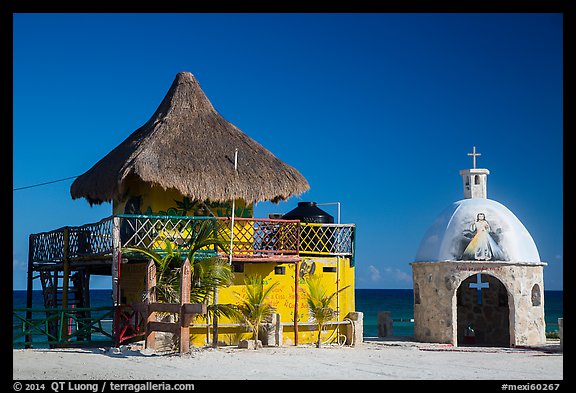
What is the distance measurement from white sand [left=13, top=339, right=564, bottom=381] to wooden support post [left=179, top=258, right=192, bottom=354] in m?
0.24

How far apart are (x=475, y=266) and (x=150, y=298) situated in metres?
9.60

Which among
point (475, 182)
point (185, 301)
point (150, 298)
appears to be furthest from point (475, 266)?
point (150, 298)

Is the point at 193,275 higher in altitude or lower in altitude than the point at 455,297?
higher

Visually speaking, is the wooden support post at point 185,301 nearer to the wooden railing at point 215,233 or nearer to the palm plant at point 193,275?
the palm plant at point 193,275

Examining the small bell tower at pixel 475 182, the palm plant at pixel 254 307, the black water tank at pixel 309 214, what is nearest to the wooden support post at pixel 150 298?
the palm plant at pixel 254 307

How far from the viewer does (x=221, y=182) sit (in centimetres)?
2069

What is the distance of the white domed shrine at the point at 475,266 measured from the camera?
22.8 metres

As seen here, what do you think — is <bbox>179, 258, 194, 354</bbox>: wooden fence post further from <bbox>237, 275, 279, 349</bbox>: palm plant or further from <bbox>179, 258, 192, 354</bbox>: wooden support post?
<bbox>237, 275, 279, 349</bbox>: palm plant

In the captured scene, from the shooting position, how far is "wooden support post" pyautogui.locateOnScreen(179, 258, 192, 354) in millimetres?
16312

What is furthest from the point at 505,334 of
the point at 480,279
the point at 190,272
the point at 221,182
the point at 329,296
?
the point at 190,272

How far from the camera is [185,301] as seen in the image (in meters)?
16.6

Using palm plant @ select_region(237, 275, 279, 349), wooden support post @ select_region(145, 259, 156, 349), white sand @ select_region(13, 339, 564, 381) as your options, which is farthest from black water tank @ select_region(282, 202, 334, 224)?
wooden support post @ select_region(145, 259, 156, 349)

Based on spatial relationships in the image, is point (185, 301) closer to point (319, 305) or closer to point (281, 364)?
point (281, 364)
